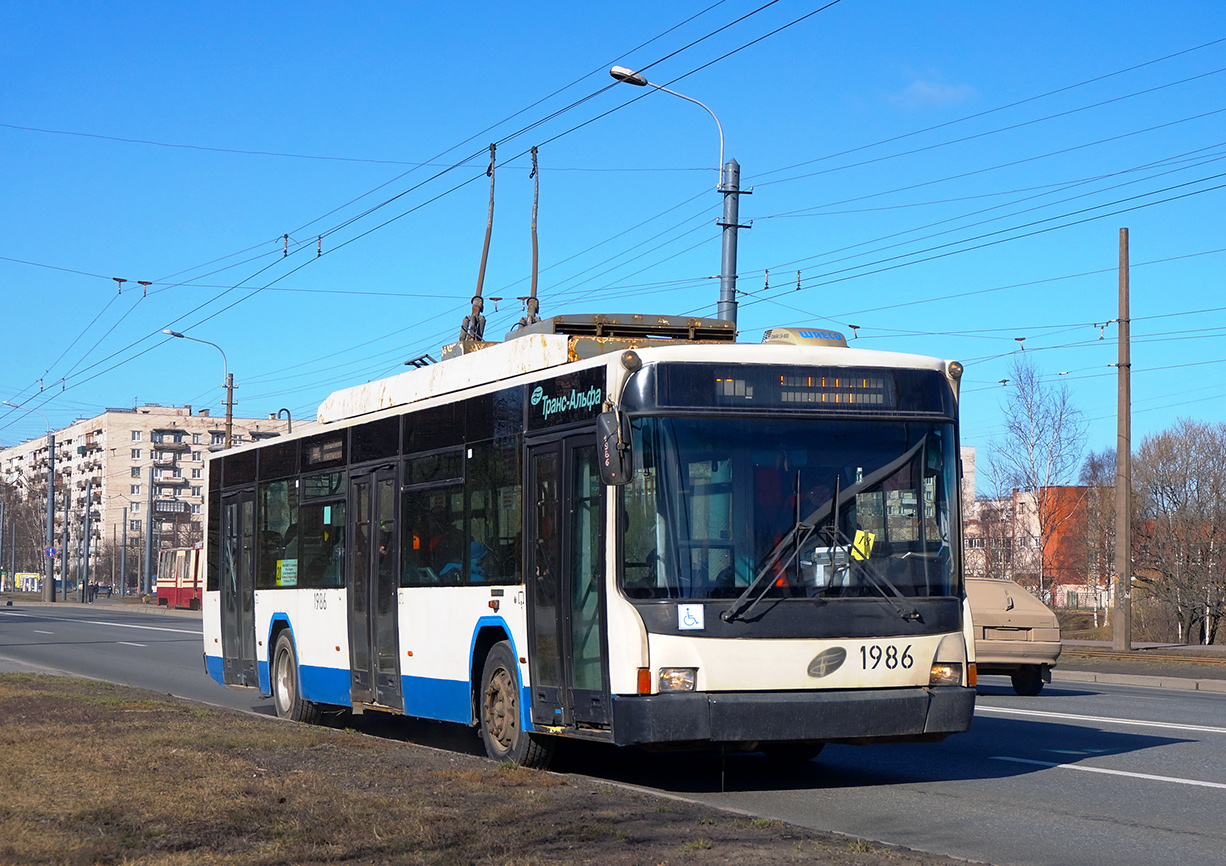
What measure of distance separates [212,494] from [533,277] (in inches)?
479

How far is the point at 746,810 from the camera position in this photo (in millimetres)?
9125

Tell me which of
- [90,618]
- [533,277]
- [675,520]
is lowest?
[90,618]

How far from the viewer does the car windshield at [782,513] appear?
931 cm

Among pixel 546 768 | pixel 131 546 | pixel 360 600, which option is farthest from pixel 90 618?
pixel 131 546

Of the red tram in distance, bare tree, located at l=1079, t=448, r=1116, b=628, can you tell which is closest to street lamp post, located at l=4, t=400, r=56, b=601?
the red tram in distance

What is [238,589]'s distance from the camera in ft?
56.6

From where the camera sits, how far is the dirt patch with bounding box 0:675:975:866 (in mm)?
6887

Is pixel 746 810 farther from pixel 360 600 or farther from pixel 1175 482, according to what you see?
pixel 1175 482

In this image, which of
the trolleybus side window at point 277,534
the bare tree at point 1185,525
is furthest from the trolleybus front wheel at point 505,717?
the bare tree at point 1185,525

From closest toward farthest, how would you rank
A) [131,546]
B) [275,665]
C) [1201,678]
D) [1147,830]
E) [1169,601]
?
[1147,830]
[275,665]
[1201,678]
[1169,601]
[131,546]

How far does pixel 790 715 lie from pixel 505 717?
270cm

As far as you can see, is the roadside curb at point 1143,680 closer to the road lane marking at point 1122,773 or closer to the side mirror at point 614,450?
the road lane marking at point 1122,773

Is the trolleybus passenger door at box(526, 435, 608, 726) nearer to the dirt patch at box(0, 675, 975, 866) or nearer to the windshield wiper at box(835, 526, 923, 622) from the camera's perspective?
the dirt patch at box(0, 675, 975, 866)

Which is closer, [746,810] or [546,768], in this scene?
[746,810]
